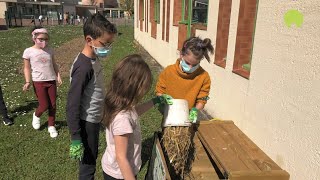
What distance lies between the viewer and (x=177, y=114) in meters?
2.97

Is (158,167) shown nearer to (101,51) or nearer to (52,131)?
(101,51)

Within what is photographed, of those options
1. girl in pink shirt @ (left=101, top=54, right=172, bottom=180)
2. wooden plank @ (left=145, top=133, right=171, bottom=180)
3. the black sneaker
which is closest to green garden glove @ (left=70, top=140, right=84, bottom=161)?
girl in pink shirt @ (left=101, top=54, right=172, bottom=180)

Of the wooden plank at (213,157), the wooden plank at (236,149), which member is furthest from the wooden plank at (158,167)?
the wooden plank at (236,149)

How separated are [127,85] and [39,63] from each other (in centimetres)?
310

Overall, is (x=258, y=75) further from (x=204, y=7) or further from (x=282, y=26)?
(x=204, y=7)

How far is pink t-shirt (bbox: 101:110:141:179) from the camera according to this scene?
2220 mm

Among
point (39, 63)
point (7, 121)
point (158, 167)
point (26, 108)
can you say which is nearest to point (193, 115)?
point (158, 167)

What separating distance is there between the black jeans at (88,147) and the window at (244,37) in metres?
2.42

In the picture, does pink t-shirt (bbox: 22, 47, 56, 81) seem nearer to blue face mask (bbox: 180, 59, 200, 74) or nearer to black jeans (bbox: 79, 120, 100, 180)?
black jeans (bbox: 79, 120, 100, 180)

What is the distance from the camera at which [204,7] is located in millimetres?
6527

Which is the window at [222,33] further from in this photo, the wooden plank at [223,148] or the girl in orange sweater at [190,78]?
the girl in orange sweater at [190,78]

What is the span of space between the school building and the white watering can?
1.18 meters

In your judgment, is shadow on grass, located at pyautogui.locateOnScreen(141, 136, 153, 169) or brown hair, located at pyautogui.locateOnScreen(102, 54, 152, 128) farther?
shadow on grass, located at pyautogui.locateOnScreen(141, 136, 153, 169)

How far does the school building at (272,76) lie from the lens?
2.93m
